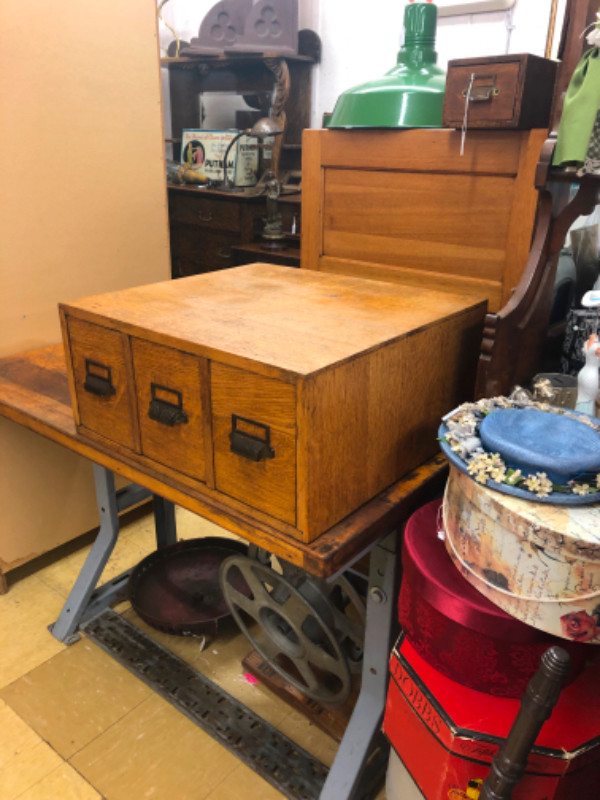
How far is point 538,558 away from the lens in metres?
0.78

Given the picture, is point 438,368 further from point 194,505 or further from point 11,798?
point 11,798

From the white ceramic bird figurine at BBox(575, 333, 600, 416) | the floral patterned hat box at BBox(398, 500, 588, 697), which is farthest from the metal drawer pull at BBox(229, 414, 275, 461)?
the white ceramic bird figurine at BBox(575, 333, 600, 416)

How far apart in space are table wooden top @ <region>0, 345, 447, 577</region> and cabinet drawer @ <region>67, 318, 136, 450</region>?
50mm

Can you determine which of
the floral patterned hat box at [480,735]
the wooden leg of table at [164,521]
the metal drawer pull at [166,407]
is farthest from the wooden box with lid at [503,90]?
the wooden leg of table at [164,521]

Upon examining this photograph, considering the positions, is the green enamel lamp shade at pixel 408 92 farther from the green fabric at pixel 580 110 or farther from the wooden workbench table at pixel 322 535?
the wooden workbench table at pixel 322 535

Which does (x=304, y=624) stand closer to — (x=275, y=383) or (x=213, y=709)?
(x=213, y=709)

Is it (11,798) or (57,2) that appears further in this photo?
(57,2)

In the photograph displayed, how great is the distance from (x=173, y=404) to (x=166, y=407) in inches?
0.6

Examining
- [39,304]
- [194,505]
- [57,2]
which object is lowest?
[194,505]

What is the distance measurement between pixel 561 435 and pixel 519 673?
352mm

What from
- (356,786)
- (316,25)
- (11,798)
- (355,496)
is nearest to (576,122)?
(355,496)

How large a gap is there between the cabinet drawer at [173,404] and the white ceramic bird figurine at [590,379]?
64cm

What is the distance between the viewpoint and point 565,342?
1277mm

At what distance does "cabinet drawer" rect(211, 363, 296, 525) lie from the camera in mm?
903
